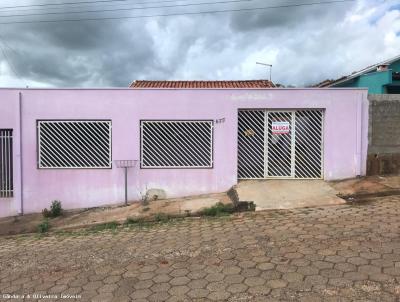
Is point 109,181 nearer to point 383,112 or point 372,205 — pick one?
point 372,205

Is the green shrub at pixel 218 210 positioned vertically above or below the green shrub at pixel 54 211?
above

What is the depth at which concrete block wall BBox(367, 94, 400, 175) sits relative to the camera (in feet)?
29.7

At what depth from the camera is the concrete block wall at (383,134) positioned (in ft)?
29.7

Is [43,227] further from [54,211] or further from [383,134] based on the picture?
[383,134]

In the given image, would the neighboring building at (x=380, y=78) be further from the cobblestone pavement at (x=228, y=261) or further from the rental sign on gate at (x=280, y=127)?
the cobblestone pavement at (x=228, y=261)

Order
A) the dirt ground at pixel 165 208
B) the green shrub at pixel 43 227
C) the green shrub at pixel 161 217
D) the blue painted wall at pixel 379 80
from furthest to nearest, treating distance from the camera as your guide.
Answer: the blue painted wall at pixel 379 80
the dirt ground at pixel 165 208
the green shrub at pixel 43 227
the green shrub at pixel 161 217

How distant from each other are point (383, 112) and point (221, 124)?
369 cm

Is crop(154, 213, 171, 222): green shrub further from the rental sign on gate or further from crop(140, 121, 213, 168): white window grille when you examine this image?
the rental sign on gate

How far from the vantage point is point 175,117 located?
29.8 feet

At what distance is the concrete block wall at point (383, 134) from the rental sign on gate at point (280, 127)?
1861 millimetres

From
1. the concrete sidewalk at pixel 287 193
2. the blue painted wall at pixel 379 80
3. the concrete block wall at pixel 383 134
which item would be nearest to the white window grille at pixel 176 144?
the concrete sidewalk at pixel 287 193

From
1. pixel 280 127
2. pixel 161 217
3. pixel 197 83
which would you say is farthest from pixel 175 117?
pixel 197 83

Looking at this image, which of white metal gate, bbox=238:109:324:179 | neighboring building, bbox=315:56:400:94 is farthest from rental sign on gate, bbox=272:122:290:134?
neighboring building, bbox=315:56:400:94

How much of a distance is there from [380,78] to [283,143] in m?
6.83
